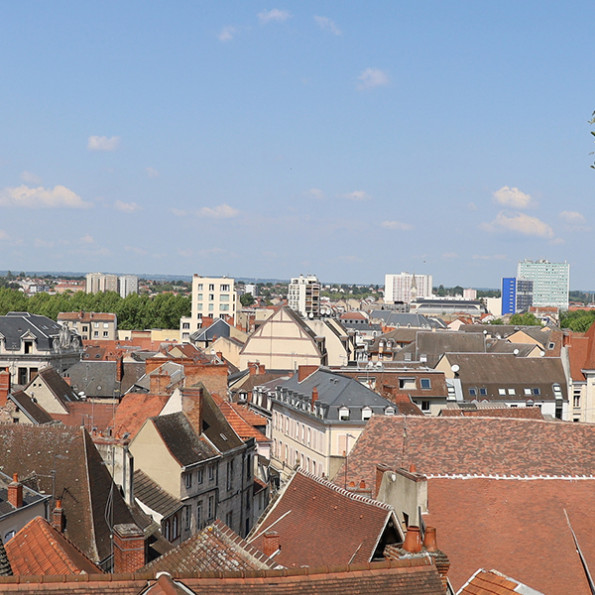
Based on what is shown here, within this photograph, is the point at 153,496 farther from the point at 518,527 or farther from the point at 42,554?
the point at 42,554

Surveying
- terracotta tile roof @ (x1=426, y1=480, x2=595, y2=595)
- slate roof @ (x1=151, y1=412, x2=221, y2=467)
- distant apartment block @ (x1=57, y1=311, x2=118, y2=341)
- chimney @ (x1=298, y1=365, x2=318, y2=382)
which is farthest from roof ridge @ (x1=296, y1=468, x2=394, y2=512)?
distant apartment block @ (x1=57, y1=311, x2=118, y2=341)

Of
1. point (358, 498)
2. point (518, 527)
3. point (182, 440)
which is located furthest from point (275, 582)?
point (182, 440)

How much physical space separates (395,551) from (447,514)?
496cm

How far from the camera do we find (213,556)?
14.8 m

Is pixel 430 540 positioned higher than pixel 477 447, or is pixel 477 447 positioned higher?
pixel 430 540

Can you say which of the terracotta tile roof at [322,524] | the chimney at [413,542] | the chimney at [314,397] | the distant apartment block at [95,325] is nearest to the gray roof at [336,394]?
the chimney at [314,397]

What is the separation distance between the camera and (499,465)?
25.9 meters

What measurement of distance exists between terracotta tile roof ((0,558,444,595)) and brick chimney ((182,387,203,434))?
2529 centimetres

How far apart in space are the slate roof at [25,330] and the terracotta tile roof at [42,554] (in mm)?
67786

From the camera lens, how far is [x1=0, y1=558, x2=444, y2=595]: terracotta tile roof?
1111 cm

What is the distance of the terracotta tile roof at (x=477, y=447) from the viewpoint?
25.8m

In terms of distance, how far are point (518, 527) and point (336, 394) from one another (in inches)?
1226

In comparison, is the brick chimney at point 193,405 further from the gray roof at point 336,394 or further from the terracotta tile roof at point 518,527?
the terracotta tile roof at point 518,527

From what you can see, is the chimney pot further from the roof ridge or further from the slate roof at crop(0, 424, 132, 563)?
the slate roof at crop(0, 424, 132, 563)
